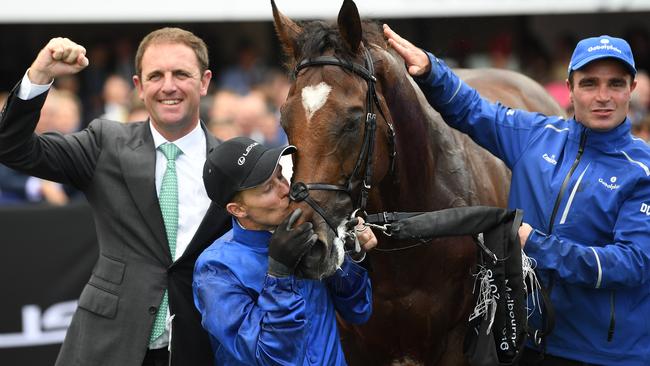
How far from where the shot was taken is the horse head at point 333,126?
125 inches

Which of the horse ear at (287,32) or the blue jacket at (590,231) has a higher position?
the horse ear at (287,32)

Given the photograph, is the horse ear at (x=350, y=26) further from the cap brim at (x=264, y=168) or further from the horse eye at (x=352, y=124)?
the cap brim at (x=264, y=168)

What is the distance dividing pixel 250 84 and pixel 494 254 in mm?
7047

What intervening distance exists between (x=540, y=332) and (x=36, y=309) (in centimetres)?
337

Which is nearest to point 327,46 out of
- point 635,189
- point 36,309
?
point 635,189

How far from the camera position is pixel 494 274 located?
12.0ft

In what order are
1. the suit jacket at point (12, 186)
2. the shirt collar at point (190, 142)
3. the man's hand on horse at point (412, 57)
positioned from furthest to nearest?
the suit jacket at point (12, 186), the shirt collar at point (190, 142), the man's hand on horse at point (412, 57)

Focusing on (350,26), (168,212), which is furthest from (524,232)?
(168,212)

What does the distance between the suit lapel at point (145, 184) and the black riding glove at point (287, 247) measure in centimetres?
90

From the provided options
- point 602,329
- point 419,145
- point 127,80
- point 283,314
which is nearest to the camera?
point 283,314

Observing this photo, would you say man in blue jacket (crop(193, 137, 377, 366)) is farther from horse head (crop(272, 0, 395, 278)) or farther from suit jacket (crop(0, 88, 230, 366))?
suit jacket (crop(0, 88, 230, 366))

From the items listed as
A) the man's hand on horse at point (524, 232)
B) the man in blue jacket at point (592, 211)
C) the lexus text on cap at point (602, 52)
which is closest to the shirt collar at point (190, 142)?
the man in blue jacket at point (592, 211)

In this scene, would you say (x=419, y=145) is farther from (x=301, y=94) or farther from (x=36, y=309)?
(x=36, y=309)

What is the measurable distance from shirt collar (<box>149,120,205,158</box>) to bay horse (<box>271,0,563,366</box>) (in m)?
0.61
